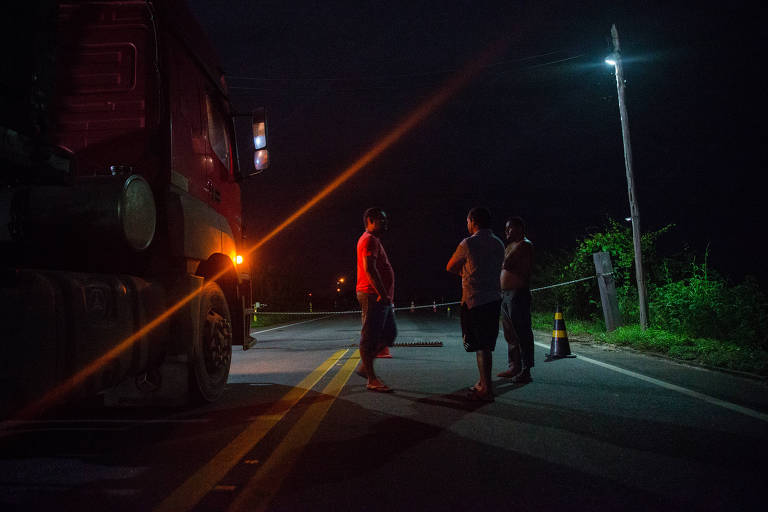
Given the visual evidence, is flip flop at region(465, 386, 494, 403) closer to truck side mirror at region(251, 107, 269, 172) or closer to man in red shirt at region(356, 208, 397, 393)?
man in red shirt at region(356, 208, 397, 393)

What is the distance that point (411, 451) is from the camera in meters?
3.36

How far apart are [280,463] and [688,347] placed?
7.30m

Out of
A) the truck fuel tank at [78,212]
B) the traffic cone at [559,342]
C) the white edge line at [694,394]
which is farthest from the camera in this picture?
the traffic cone at [559,342]

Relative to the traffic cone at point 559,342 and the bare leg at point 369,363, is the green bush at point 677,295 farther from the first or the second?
the bare leg at point 369,363

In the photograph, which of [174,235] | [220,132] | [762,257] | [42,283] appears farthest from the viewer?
[762,257]

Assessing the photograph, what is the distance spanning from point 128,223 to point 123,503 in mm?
1728

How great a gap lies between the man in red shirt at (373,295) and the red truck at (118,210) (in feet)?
4.12

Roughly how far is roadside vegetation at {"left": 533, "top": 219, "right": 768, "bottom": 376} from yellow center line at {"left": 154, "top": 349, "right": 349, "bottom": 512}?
502 cm

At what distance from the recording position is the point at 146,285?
3.97 metres

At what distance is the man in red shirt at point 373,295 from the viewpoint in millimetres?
5562

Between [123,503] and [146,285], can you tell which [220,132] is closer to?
[146,285]

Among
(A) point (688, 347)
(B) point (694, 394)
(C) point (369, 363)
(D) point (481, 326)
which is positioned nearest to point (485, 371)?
(D) point (481, 326)

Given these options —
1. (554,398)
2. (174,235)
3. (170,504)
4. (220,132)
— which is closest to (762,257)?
(554,398)

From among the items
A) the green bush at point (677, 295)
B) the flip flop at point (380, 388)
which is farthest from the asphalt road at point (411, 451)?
the green bush at point (677, 295)
